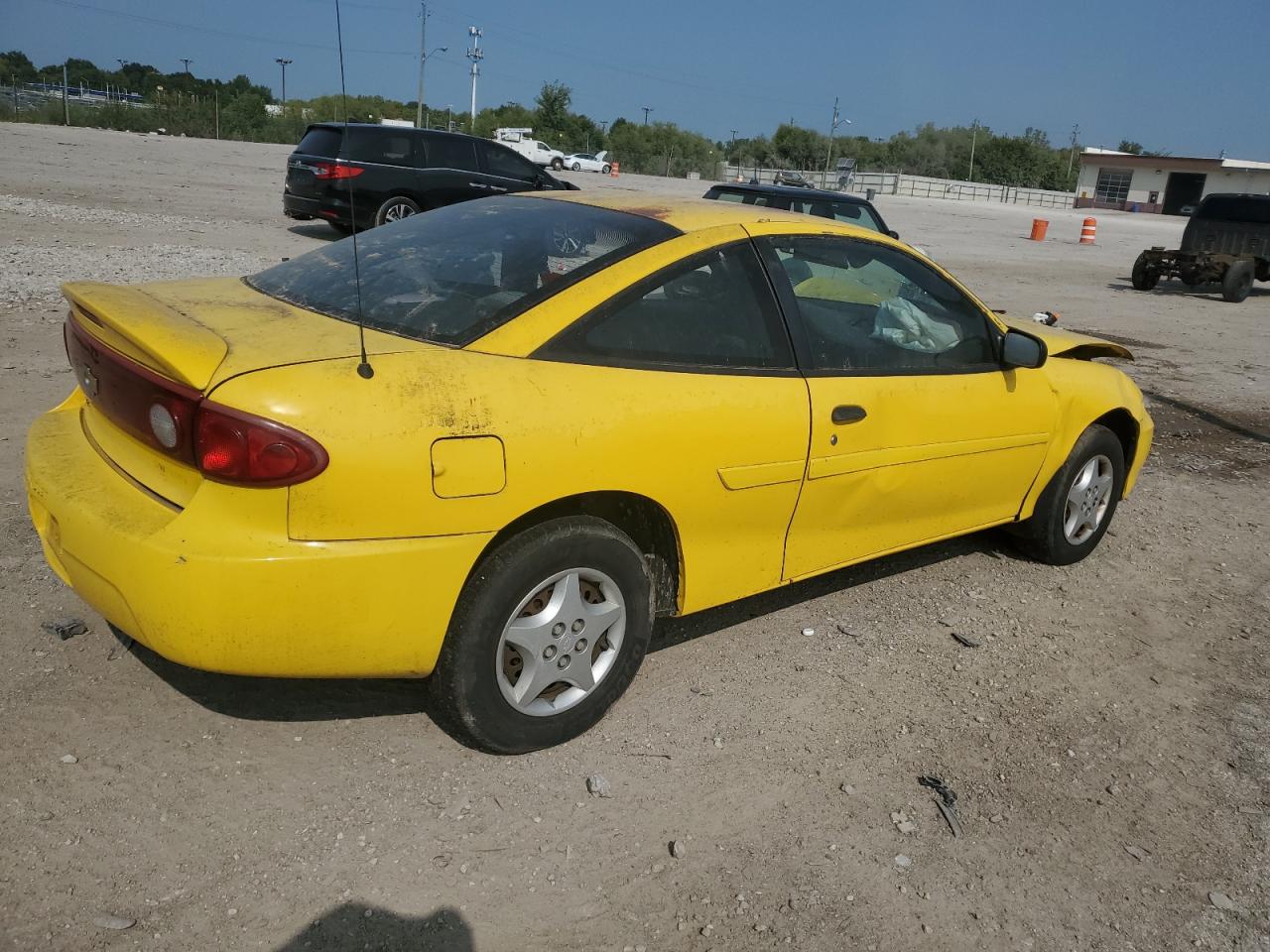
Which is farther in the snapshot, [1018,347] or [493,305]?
[1018,347]

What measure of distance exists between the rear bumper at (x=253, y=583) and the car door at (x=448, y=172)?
524 inches

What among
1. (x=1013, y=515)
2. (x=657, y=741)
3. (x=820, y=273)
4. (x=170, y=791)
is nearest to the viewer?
(x=170, y=791)

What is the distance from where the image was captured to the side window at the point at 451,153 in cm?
1548

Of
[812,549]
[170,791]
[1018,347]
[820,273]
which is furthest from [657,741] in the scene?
[1018,347]

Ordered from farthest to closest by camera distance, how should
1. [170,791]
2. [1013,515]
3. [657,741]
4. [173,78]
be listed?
[173,78] → [1013,515] → [657,741] → [170,791]

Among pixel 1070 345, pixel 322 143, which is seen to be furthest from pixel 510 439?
pixel 322 143

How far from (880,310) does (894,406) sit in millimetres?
564

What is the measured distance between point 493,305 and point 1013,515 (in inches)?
107

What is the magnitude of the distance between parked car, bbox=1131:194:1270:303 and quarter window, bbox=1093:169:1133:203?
5734 cm

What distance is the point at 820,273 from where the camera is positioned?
3959 mm

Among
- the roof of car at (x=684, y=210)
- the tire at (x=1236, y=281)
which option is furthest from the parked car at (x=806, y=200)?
the tire at (x=1236, y=281)

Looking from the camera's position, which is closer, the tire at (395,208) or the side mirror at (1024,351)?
the side mirror at (1024,351)

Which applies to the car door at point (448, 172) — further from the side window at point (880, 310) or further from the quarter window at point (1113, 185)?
the quarter window at point (1113, 185)

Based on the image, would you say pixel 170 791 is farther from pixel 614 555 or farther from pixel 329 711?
pixel 614 555
